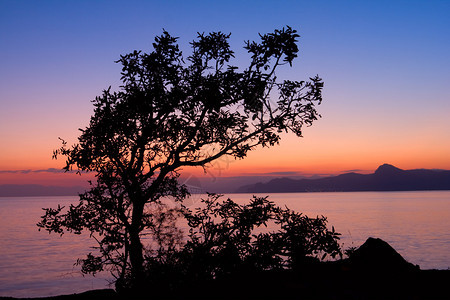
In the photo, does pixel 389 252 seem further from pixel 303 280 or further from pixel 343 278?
pixel 303 280

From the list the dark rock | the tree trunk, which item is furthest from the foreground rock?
the tree trunk

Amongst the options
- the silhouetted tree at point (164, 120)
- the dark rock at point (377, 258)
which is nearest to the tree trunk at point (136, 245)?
the silhouetted tree at point (164, 120)

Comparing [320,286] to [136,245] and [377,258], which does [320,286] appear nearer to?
[377,258]

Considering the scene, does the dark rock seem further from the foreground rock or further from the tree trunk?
the tree trunk

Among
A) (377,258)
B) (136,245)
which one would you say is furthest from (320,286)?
(136,245)

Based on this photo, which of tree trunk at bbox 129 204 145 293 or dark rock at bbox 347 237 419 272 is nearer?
tree trunk at bbox 129 204 145 293

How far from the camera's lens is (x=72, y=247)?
75.7 m

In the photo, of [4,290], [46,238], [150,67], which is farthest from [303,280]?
[46,238]

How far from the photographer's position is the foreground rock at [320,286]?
12.2 metres

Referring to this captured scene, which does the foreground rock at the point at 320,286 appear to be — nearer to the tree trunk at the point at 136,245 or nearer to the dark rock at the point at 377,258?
the dark rock at the point at 377,258

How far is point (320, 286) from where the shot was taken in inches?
498

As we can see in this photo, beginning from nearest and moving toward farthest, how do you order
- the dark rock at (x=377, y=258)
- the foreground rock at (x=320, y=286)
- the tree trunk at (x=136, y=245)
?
the foreground rock at (x=320, y=286), the tree trunk at (x=136, y=245), the dark rock at (x=377, y=258)

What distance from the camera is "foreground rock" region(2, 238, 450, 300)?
1216cm

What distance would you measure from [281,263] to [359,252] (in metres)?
7.50
